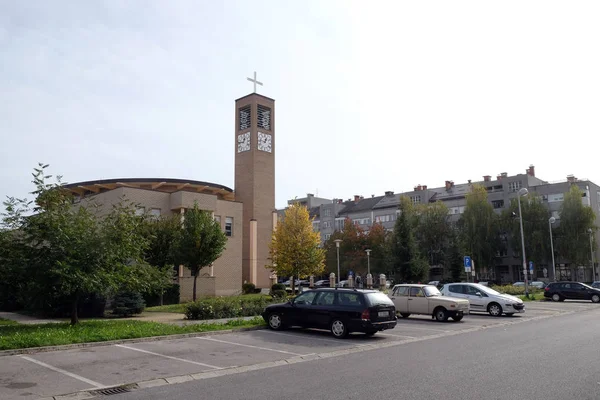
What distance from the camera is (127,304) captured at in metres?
23.5

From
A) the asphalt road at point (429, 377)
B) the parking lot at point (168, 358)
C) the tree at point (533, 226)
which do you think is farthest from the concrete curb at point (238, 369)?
the tree at point (533, 226)

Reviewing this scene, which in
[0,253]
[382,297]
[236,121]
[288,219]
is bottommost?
[382,297]

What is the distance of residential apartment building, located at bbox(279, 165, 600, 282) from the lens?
70375 mm

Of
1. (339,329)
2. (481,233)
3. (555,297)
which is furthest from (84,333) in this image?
(481,233)

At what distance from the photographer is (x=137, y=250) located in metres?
18.3

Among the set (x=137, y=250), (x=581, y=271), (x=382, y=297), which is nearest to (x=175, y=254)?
(x=137, y=250)

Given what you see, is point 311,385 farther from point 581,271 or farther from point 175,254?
point 581,271

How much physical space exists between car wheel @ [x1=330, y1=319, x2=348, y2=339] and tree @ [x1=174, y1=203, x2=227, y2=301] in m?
16.5

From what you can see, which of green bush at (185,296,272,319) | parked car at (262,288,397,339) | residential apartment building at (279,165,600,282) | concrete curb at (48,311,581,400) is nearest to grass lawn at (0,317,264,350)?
parked car at (262,288,397,339)

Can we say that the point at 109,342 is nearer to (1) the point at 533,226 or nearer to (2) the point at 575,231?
(1) the point at 533,226

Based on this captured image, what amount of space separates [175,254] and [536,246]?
5044cm

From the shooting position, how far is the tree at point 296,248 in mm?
40406

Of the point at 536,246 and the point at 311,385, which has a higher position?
the point at 536,246

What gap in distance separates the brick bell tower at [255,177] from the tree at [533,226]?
108 feet
